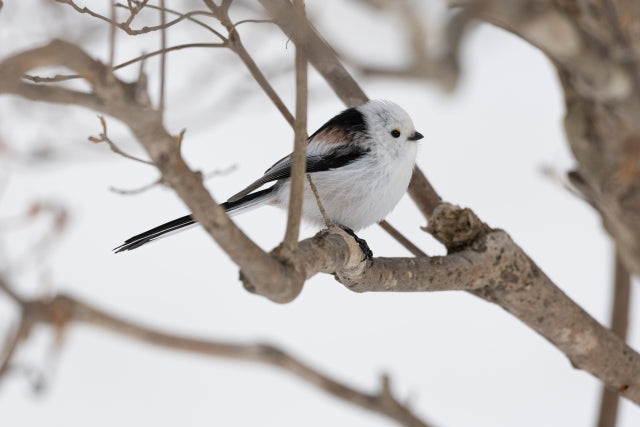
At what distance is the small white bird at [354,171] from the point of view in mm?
2352

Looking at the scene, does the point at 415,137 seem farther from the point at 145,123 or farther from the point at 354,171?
the point at 145,123

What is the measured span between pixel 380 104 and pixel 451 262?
0.68 metres

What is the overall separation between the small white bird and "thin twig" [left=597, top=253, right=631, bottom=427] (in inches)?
44.0

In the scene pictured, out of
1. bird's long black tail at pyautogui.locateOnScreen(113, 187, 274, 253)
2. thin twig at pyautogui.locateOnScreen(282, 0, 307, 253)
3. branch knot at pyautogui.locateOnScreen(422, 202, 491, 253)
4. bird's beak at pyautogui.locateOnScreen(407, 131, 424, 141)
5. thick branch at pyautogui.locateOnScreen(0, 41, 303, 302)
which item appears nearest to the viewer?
thick branch at pyautogui.locateOnScreen(0, 41, 303, 302)

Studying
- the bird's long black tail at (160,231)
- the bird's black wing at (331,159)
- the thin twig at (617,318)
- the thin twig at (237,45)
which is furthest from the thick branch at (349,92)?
the thin twig at (617,318)

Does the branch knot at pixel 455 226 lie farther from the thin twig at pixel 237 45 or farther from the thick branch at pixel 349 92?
the thin twig at pixel 237 45

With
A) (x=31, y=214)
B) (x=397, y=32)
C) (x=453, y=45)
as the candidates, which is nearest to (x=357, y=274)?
(x=453, y=45)

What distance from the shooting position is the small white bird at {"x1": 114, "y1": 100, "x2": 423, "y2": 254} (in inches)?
92.6

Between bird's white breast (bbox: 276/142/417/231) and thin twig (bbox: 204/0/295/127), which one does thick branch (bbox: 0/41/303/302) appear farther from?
bird's white breast (bbox: 276/142/417/231)

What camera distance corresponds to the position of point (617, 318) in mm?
2926

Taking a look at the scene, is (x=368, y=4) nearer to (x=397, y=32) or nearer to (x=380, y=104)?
(x=397, y=32)

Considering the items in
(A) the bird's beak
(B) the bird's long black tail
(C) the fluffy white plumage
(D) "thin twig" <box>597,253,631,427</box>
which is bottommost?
(D) "thin twig" <box>597,253,631,427</box>

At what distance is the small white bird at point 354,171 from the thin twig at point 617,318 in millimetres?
1117

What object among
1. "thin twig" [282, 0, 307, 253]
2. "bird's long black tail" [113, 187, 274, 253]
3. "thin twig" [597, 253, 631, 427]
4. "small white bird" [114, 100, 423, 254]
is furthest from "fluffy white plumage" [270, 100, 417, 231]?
"thin twig" [597, 253, 631, 427]
